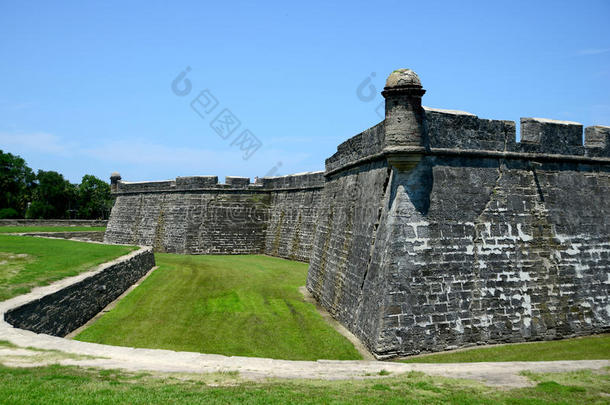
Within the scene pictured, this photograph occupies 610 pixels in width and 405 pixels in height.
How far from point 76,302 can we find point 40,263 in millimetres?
3123

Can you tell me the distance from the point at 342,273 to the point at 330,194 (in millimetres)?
4231

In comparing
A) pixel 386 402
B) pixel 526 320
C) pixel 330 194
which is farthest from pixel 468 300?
pixel 330 194

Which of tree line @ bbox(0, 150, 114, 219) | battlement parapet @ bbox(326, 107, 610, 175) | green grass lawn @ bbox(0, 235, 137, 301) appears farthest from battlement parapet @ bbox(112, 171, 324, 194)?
tree line @ bbox(0, 150, 114, 219)

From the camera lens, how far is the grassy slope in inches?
212

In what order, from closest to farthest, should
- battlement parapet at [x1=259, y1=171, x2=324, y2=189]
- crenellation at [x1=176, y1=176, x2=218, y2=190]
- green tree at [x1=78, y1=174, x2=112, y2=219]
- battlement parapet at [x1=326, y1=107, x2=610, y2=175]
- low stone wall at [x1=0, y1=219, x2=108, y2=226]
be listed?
battlement parapet at [x1=326, y1=107, x2=610, y2=175] → battlement parapet at [x1=259, y1=171, x2=324, y2=189] → crenellation at [x1=176, y1=176, x2=218, y2=190] → low stone wall at [x1=0, y1=219, x2=108, y2=226] → green tree at [x1=78, y1=174, x2=112, y2=219]

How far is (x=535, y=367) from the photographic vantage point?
7254mm

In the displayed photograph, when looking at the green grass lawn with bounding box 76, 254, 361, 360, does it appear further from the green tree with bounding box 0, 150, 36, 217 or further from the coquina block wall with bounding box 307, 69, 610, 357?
the green tree with bounding box 0, 150, 36, 217

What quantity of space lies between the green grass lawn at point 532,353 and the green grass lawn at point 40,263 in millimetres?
9065

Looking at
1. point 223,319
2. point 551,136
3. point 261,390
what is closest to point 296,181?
point 223,319

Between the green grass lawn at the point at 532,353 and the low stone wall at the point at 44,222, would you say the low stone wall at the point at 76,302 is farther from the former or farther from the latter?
the low stone wall at the point at 44,222

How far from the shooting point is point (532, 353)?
896cm

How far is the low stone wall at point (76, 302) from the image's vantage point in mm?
9578

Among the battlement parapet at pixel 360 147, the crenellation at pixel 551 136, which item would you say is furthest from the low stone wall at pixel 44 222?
the crenellation at pixel 551 136

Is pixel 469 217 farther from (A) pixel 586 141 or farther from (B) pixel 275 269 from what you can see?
(B) pixel 275 269
